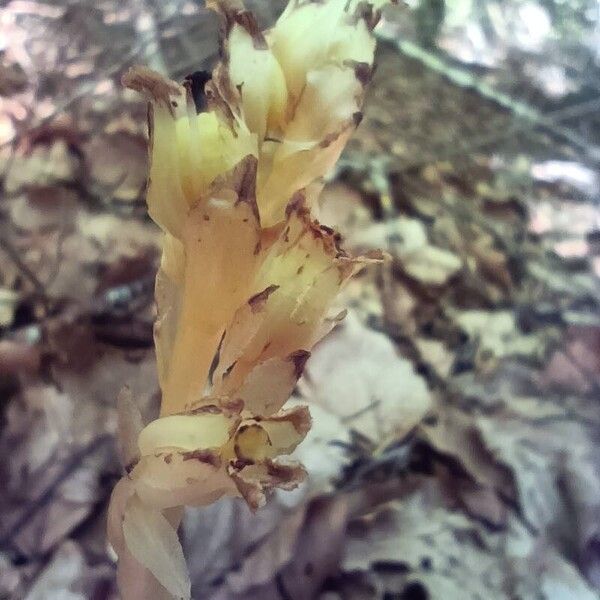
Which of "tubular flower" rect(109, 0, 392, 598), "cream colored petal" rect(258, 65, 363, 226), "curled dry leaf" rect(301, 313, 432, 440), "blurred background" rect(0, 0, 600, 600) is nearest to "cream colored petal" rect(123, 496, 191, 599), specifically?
"tubular flower" rect(109, 0, 392, 598)

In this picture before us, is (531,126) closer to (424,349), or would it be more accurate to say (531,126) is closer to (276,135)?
(424,349)

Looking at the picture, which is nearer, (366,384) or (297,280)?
(297,280)

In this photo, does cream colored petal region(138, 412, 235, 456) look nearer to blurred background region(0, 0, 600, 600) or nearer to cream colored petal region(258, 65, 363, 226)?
cream colored petal region(258, 65, 363, 226)

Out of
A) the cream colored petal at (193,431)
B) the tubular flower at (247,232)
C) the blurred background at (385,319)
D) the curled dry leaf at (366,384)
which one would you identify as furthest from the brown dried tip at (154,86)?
the curled dry leaf at (366,384)

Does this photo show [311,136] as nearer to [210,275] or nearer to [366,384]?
[210,275]

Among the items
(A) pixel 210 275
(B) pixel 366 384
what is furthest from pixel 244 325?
(B) pixel 366 384

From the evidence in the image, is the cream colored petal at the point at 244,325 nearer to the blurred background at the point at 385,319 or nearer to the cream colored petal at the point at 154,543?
the cream colored petal at the point at 154,543
